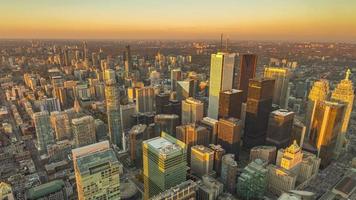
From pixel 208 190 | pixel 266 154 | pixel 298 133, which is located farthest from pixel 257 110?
pixel 208 190

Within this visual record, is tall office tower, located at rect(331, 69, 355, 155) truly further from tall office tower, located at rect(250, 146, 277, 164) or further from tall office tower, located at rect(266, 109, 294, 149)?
tall office tower, located at rect(250, 146, 277, 164)

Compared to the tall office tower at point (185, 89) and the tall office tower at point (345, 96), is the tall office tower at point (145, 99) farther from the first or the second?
the tall office tower at point (345, 96)

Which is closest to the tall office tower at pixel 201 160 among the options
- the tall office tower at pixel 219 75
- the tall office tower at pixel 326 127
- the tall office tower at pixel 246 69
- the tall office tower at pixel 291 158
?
the tall office tower at pixel 291 158

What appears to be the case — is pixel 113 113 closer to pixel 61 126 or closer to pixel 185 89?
pixel 61 126

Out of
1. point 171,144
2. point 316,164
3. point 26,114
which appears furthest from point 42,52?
point 316,164

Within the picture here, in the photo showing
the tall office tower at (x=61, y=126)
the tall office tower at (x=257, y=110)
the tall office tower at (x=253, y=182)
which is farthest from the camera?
the tall office tower at (x=61, y=126)

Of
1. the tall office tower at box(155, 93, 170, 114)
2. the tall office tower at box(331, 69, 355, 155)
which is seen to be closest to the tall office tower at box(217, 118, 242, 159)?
the tall office tower at box(155, 93, 170, 114)
